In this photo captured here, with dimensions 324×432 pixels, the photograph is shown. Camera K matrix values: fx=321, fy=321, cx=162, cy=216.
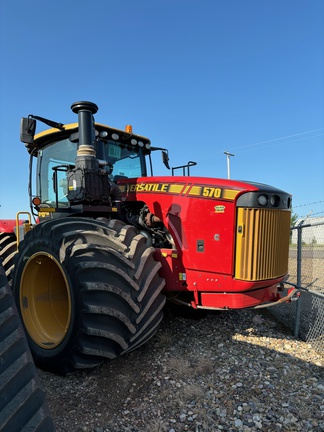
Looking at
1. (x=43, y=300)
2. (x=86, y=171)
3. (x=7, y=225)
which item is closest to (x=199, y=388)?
(x=43, y=300)

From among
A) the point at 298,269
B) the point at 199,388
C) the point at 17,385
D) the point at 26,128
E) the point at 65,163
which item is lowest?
the point at 199,388

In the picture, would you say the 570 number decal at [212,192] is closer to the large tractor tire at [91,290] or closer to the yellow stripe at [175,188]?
the yellow stripe at [175,188]

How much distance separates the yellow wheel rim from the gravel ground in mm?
420

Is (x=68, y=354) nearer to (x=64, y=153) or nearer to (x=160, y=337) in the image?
(x=160, y=337)

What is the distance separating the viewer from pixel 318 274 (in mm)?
6645

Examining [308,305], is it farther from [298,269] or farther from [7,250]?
[7,250]

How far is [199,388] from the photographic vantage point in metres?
2.78

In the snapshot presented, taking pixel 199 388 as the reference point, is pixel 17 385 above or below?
above

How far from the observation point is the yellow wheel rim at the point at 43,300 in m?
3.29

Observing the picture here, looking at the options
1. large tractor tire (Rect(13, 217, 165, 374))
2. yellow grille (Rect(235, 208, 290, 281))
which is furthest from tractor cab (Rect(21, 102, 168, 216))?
yellow grille (Rect(235, 208, 290, 281))

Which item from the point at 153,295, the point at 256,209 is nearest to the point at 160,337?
the point at 153,295

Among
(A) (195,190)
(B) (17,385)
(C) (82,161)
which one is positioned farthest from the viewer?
(C) (82,161)

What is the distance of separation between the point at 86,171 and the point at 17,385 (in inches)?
102

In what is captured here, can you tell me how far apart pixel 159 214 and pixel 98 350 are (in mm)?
1538
